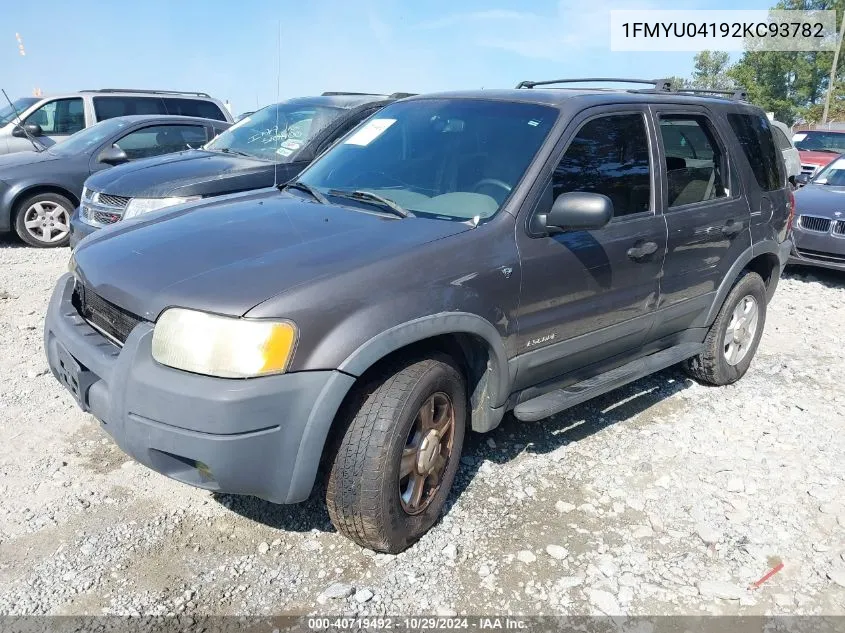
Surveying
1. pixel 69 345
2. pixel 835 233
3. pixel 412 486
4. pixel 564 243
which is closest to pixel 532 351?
pixel 564 243

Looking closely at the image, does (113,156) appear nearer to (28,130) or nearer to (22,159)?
(22,159)

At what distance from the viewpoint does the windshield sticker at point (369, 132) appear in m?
3.92

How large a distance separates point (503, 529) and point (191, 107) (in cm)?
984

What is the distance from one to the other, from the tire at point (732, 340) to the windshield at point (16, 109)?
1042 centimetres

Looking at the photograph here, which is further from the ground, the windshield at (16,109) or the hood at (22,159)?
the windshield at (16,109)

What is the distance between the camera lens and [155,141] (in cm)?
860

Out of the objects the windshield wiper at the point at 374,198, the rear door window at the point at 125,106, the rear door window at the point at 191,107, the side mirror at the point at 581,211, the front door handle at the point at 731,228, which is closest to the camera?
the side mirror at the point at 581,211

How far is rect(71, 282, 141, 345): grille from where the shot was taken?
2783mm

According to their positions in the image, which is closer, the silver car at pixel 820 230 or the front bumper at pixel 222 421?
the front bumper at pixel 222 421

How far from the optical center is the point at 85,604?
2619 mm

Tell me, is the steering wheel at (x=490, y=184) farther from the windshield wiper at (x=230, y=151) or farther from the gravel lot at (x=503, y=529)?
the windshield wiper at (x=230, y=151)

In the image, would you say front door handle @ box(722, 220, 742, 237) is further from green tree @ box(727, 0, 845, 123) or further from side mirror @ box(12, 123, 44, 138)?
green tree @ box(727, 0, 845, 123)

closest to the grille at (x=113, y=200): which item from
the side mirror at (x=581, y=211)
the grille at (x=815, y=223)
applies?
the side mirror at (x=581, y=211)

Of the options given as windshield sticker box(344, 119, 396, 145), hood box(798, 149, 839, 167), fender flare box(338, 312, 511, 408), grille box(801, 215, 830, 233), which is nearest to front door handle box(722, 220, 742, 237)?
fender flare box(338, 312, 511, 408)
